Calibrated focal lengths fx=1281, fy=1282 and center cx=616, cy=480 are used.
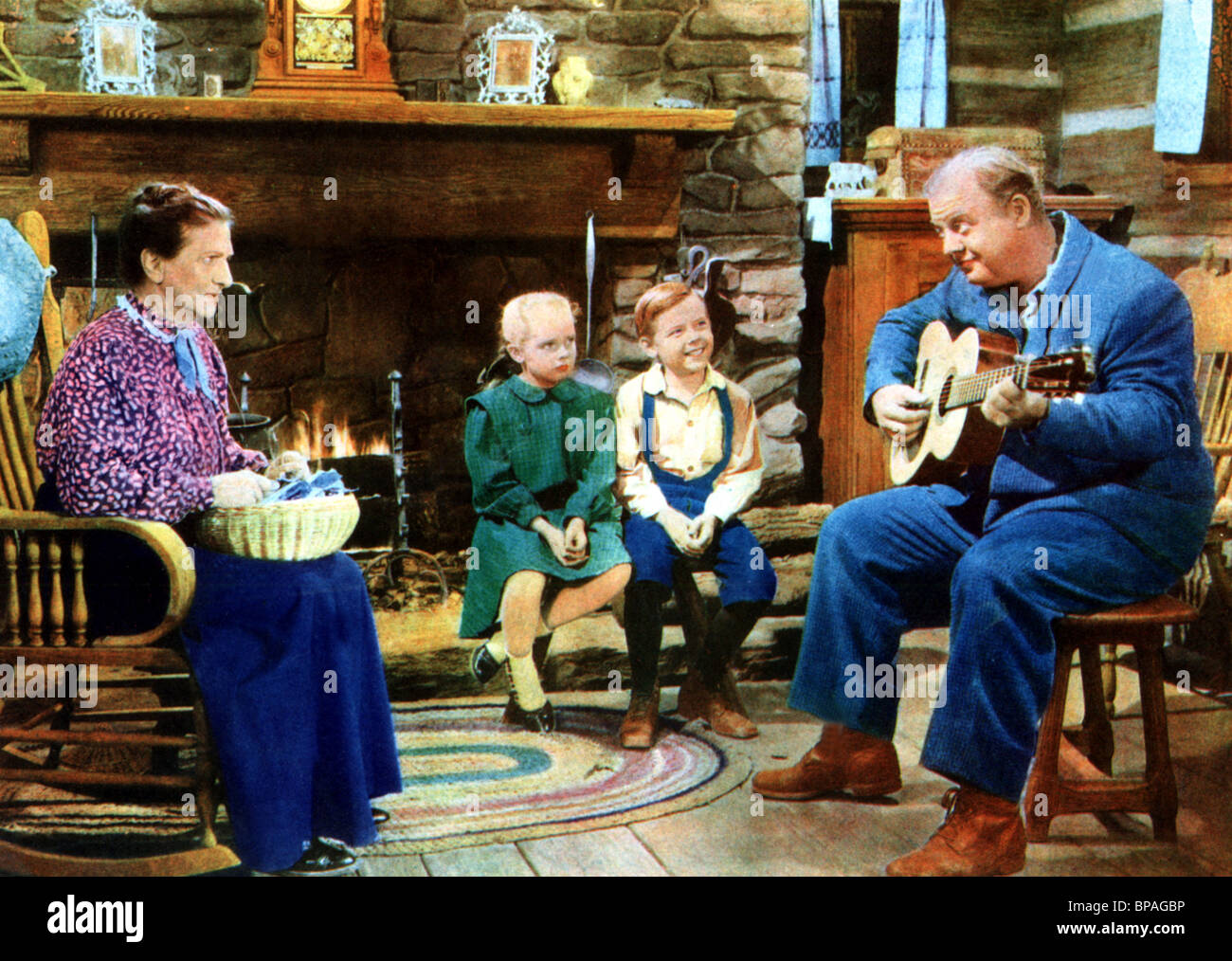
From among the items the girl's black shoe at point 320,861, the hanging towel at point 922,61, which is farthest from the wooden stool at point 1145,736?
the hanging towel at point 922,61

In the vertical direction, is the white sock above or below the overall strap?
below

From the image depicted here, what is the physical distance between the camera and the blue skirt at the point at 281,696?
247cm

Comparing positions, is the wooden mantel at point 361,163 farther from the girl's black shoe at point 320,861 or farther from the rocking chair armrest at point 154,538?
the girl's black shoe at point 320,861

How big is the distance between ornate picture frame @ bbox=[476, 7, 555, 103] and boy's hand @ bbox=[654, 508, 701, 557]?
1.28m

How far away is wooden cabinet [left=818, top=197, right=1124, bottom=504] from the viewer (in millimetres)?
3561

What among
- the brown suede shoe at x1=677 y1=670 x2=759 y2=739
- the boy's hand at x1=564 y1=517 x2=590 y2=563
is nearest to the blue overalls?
the boy's hand at x1=564 y1=517 x2=590 y2=563

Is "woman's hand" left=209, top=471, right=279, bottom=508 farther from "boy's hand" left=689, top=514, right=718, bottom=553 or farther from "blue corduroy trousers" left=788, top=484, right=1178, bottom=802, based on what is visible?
"blue corduroy trousers" left=788, top=484, right=1178, bottom=802

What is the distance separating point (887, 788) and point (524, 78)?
2.12 m

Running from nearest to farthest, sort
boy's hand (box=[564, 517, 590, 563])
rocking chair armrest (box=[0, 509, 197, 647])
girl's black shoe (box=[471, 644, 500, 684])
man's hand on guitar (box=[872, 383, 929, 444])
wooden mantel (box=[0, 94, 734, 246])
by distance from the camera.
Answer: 1. rocking chair armrest (box=[0, 509, 197, 647])
2. man's hand on guitar (box=[872, 383, 929, 444])
3. boy's hand (box=[564, 517, 590, 563])
4. girl's black shoe (box=[471, 644, 500, 684])
5. wooden mantel (box=[0, 94, 734, 246])

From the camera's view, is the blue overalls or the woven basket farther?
the blue overalls

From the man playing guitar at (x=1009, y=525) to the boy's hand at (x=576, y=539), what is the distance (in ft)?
1.89

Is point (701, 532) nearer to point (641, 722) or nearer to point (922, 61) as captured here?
point (641, 722)

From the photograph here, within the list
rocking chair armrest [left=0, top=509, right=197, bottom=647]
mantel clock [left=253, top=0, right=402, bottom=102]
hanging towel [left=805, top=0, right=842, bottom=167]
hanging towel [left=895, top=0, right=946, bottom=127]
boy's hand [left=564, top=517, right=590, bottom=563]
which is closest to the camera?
rocking chair armrest [left=0, top=509, right=197, bottom=647]
